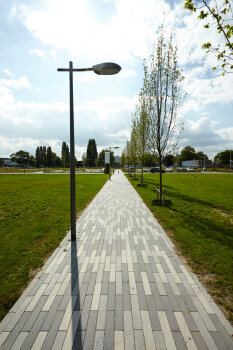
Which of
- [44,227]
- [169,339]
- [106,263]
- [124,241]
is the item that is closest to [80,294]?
[106,263]

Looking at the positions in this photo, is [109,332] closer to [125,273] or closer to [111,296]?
[111,296]

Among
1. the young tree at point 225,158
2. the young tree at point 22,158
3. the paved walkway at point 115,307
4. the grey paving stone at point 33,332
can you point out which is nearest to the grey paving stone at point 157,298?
the paved walkway at point 115,307

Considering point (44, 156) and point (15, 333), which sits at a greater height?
point (44, 156)

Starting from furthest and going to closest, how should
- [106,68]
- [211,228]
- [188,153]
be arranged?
1. [188,153]
2. [211,228]
3. [106,68]

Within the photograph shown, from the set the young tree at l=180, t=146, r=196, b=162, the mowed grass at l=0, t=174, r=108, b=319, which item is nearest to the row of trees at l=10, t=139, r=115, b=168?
the young tree at l=180, t=146, r=196, b=162

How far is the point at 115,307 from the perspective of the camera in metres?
2.68

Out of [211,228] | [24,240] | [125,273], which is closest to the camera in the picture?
[125,273]

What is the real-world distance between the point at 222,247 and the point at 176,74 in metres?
8.97

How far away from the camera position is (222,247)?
187 inches

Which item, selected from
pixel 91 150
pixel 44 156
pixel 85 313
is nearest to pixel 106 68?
pixel 85 313

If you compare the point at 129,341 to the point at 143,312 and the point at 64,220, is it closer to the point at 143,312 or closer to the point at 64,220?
the point at 143,312

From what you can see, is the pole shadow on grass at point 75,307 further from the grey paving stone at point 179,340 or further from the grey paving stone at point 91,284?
the grey paving stone at point 179,340

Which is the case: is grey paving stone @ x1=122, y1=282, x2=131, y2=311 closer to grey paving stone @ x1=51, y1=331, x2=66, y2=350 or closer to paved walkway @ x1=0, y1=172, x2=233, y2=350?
paved walkway @ x1=0, y1=172, x2=233, y2=350

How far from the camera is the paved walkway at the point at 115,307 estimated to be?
2197 millimetres
